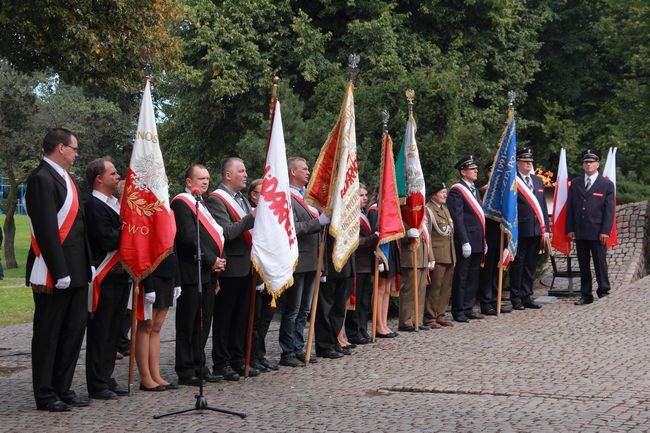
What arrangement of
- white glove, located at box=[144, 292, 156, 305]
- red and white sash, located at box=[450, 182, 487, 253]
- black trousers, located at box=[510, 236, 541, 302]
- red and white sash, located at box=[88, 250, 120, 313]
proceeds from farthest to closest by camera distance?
1. black trousers, located at box=[510, 236, 541, 302]
2. red and white sash, located at box=[450, 182, 487, 253]
3. white glove, located at box=[144, 292, 156, 305]
4. red and white sash, located at box=[88, 250, 120, 313]

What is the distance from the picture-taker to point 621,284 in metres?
17.0

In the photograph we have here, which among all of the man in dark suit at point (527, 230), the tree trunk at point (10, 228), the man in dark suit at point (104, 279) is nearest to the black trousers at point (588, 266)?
the man in dark suit at point (527, 230)

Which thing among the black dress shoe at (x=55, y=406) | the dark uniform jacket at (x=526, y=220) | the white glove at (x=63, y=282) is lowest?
the black dress shoe at (x=55, y=406)

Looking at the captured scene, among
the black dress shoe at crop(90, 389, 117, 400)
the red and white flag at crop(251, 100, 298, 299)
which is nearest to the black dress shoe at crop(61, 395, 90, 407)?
the black dress shoe at crop(90, 389, 117, 400)

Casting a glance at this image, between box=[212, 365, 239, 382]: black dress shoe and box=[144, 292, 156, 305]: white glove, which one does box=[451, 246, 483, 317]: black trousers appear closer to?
box=[212, 365, 239, 382]: black dress shoe

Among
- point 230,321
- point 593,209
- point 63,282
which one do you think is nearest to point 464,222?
point 593,209

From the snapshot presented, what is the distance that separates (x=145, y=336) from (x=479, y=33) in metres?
22.5

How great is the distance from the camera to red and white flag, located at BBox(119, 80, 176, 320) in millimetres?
8539

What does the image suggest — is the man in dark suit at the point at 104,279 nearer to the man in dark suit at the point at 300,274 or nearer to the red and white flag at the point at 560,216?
the man in dark suit at the point at 300,274

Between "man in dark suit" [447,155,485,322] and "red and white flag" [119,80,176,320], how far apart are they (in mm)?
5705

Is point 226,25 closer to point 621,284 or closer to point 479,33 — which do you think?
point 479,33

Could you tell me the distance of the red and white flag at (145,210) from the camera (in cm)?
854

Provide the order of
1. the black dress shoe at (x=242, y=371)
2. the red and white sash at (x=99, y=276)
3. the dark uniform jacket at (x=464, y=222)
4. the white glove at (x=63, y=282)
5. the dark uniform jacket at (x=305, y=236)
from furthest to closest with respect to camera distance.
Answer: the dark uniform jacket at (x=464, y=222), the dark uniform jacket at (x=305, y=236), the black dress shoe at (x=242, y=371), the red and white sash at (x=99, y=276), the white glove at (x=63, y=282)

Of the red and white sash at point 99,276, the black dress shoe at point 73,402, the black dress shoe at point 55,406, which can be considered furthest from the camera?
the red and white sash at point 99,276
